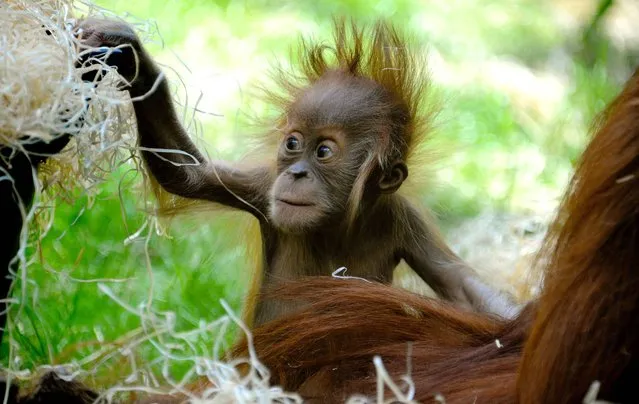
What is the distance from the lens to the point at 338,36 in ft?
9.61

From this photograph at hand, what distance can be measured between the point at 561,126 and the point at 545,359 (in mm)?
3231

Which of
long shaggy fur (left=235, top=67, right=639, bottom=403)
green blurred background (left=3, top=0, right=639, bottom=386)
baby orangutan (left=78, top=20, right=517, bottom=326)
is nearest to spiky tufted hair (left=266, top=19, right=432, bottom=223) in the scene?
baby orangutan (left=78, top=20, right=517, bottom=326)

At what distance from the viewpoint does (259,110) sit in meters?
4.19

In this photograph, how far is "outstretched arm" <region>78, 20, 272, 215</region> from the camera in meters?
2.28

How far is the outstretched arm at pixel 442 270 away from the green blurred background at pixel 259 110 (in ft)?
0.58

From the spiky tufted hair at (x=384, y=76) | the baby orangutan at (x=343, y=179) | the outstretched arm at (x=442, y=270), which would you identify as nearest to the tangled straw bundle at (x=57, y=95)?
the baby orangutan at (x=343, y=179)

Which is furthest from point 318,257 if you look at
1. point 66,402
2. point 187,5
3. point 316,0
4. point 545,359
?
point 316,0

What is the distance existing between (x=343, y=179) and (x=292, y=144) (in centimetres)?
17

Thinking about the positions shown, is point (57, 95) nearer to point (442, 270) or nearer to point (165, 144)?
point (165, 144)

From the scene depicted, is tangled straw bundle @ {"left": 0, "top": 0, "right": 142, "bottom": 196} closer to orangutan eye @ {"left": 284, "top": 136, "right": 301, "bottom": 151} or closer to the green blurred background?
the green blurred background

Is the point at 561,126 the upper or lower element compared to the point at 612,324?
lower

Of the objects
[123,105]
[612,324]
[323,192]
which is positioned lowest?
[323,192]

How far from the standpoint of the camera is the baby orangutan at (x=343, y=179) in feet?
8.87

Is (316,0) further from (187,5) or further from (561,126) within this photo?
(561,126)
